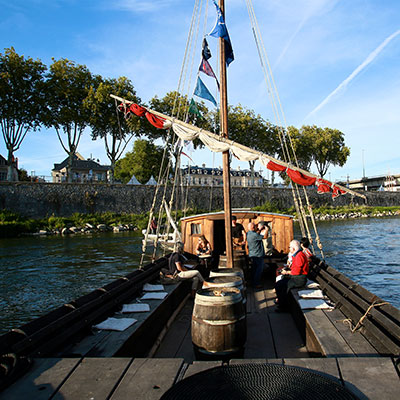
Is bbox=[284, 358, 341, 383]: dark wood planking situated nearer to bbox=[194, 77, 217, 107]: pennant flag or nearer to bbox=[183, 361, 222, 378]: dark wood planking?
bbox=[183, 361, 222, 378]: dark wood planking

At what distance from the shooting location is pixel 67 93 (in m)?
45.1

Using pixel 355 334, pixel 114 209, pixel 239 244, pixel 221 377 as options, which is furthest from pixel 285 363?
pixel 114 209

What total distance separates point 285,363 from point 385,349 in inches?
60.6

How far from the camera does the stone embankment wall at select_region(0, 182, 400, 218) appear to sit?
4258 cm

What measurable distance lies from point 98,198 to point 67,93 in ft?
45.9

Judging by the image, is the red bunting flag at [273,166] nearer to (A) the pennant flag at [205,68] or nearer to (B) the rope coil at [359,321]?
(A) the pennant flag at [205,68]

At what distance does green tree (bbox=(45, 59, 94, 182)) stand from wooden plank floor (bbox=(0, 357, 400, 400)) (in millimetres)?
45810

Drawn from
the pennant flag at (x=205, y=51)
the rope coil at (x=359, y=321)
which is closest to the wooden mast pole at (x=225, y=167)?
the pennant flag at (x=205, y=51)

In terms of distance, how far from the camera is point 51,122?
45625 mm

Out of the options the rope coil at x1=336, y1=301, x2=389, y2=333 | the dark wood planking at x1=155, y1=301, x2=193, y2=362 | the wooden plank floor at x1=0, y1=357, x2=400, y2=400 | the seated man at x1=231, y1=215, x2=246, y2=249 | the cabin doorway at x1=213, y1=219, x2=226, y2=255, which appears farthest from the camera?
the cabin doorway at x1=213, y1=219, x2=226, y2=255

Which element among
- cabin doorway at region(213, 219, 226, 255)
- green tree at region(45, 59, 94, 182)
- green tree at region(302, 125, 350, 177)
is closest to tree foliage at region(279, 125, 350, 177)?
green tree at region(302, 125, 350, 177)

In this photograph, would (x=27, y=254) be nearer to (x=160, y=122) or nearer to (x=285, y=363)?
(x=160, y=122)

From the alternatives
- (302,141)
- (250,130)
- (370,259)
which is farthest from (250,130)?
(370,259)

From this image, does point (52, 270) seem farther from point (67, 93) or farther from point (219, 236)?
point (67, 93)
